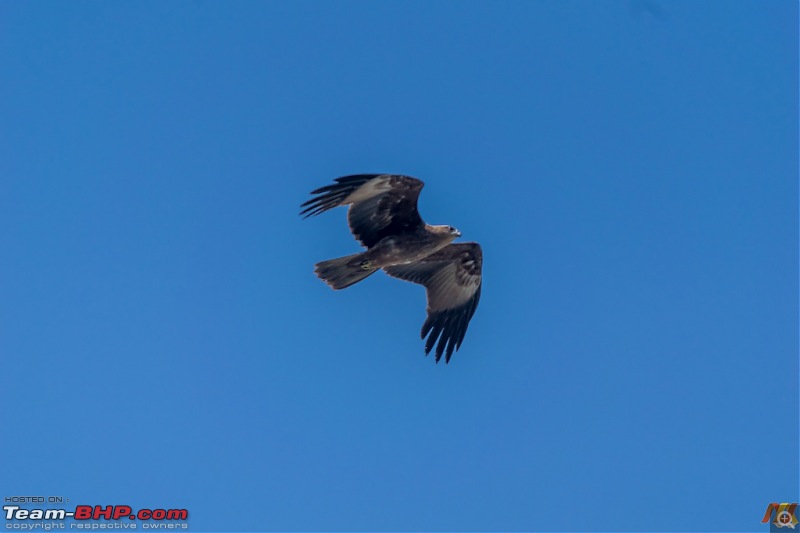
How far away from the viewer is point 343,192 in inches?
736

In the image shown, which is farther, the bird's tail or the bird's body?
the bird's body

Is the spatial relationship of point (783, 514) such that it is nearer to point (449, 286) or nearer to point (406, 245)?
point (449, 286)

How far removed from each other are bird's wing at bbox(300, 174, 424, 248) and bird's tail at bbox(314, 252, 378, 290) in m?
0.37

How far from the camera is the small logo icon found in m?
22.2

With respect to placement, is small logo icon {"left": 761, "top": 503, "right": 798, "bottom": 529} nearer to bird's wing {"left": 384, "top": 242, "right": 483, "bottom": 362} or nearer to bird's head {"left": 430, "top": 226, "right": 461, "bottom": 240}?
bird's wing {"left": 384, "top": 242, "right": 483, "bottom": 362}

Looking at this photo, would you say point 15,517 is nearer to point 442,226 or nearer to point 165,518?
point 165,518

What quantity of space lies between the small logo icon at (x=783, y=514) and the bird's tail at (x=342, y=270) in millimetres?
8904

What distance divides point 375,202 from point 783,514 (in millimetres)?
9632

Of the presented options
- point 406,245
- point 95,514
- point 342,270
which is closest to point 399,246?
point 406,245

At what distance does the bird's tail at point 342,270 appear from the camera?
62.8 feet

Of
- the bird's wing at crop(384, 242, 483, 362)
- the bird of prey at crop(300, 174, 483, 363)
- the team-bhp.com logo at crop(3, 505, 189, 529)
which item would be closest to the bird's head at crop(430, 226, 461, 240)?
the bird of prey at crop(300, 174, 483, 363)

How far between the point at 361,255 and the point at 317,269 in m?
0.72

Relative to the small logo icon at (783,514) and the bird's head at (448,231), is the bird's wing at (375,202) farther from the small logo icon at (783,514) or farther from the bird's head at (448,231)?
the small logo icon at (783,514)

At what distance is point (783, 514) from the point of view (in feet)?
73.2
